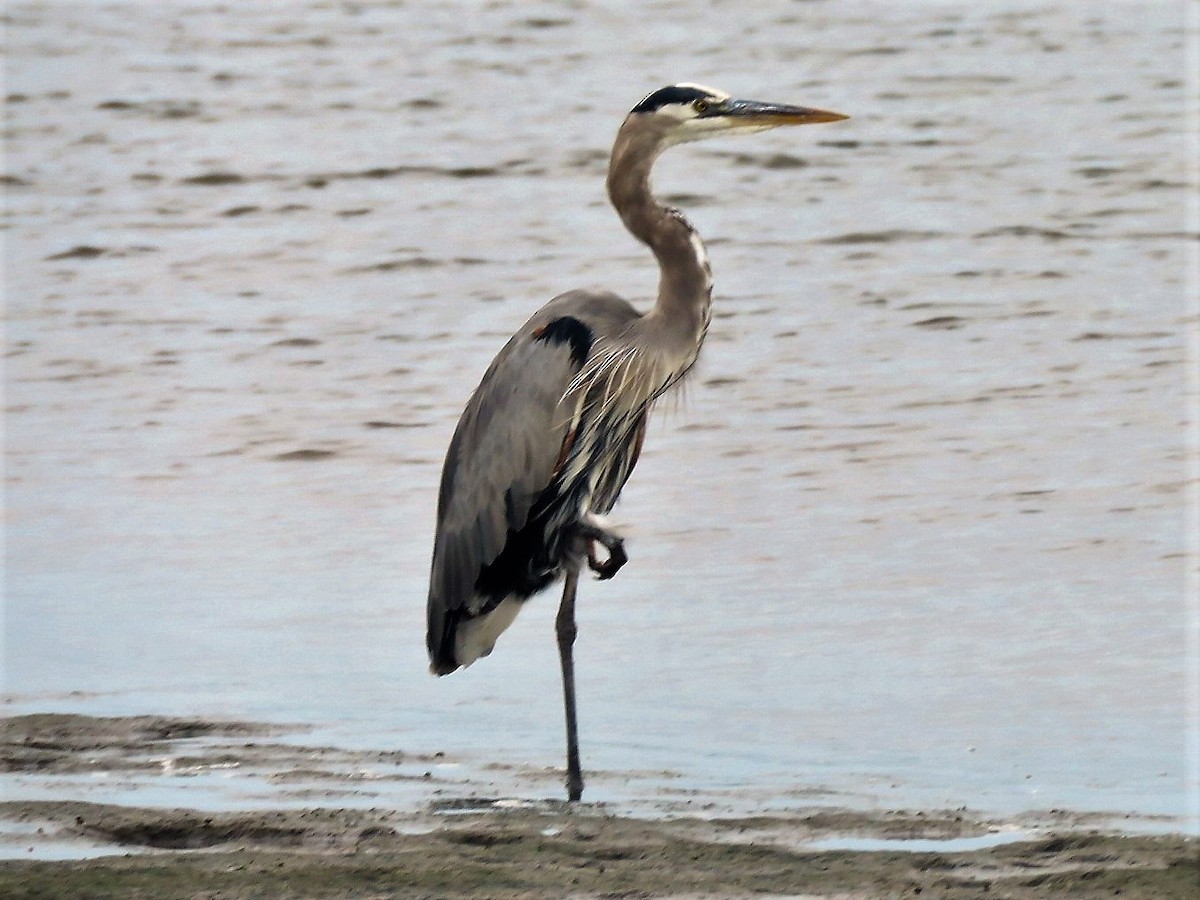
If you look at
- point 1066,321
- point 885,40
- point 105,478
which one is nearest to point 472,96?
point 885,40

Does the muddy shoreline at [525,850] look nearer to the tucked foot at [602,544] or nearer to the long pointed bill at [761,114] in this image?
the tucked foot at [602,544]

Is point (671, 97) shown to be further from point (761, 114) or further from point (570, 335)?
point (570, 335)

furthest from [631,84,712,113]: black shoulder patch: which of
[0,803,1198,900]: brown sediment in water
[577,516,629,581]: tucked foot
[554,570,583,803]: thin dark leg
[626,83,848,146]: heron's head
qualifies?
[0,803,1198,900]: brown sediment in water

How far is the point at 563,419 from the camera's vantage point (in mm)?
6234

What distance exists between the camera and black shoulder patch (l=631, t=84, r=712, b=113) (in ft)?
21.0

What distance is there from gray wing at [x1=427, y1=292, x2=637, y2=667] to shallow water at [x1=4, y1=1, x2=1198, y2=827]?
0.41m

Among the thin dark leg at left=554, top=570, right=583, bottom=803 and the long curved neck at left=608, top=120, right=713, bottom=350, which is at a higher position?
the long curved neck at left=608, top=120, right=713, bottom=350

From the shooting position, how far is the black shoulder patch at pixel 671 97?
6.40 meters

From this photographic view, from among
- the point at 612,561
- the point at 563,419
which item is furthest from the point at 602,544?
the point at 563,419

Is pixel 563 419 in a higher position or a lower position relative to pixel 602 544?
higher

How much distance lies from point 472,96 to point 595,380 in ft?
46.7

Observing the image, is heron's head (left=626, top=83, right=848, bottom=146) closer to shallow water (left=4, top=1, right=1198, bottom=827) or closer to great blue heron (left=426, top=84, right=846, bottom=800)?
great blue heron (left=426, top=84, right=846, bottom=800)

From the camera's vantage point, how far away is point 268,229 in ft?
49.0

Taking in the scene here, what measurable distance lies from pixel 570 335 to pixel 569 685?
3.03ft
